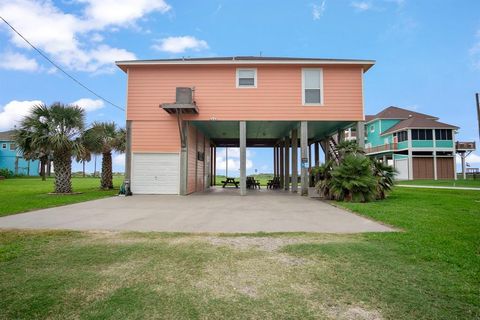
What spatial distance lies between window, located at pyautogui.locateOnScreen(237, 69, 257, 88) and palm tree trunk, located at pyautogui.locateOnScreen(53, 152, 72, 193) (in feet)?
29.8

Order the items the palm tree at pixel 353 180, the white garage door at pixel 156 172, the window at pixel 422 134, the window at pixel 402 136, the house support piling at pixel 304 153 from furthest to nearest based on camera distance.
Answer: the window at pixel 402 136, the window at pixel 422 134, the white garage door at pixel 156 172, the house support piling at pixel 304 153, the palm tree at pixel 353 180

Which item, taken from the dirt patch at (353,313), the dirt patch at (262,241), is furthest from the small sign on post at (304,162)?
the dirt patch at (353,313)

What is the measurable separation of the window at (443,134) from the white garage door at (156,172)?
3061 centimetres

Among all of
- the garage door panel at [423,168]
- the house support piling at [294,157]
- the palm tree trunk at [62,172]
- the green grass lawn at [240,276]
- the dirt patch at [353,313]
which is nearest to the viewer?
the dirt patch at [353,313]

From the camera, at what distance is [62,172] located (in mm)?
13055

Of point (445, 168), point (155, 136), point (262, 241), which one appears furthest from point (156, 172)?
point (445, 168)

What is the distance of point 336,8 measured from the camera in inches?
573

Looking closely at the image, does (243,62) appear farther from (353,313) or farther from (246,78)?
(353,313)

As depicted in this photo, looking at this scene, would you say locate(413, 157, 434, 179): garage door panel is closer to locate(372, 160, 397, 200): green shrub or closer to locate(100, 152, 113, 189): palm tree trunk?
locate(372, 160, 397, 200): green shrub

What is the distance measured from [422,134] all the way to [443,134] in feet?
8.48

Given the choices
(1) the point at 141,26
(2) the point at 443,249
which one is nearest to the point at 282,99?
(1) the point at 141,26

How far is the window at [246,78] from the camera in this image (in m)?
13.6

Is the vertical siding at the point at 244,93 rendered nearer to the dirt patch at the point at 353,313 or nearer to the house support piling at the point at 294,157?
the house support piling at the point at 294,157

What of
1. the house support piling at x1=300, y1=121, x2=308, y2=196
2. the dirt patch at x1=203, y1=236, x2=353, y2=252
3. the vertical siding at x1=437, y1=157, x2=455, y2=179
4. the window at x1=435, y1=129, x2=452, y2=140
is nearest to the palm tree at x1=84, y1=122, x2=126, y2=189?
the house support piling at x1=300, y1=121, x2=308, y2=196
